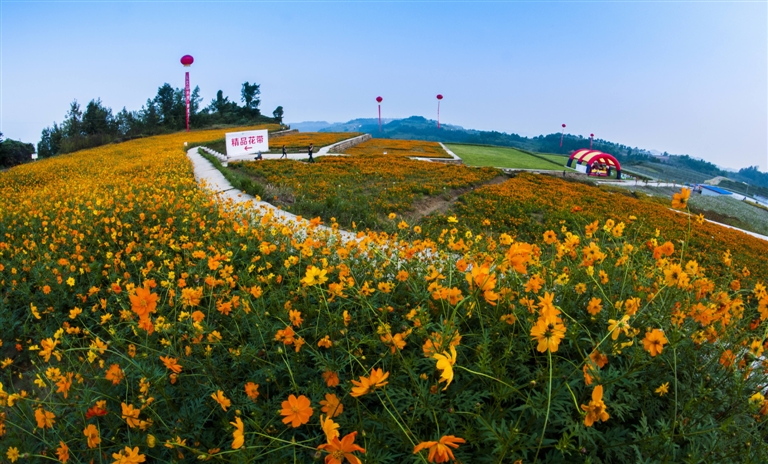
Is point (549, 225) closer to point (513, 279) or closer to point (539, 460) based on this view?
point (513, 279)

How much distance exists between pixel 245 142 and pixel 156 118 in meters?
24.3

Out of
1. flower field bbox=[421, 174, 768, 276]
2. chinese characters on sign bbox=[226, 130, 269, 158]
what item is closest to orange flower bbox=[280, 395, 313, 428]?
flower field bbox=[421, 174, 768, 276]

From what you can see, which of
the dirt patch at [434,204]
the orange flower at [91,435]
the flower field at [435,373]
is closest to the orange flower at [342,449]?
the flower field at [435,373]

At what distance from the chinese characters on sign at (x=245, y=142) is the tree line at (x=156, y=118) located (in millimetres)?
17627

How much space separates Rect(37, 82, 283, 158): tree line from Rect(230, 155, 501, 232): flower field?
23.1 metres

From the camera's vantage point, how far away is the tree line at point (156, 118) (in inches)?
1288

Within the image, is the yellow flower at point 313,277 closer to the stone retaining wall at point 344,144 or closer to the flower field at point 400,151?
the flower field at point 400,151

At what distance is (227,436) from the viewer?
1.63m

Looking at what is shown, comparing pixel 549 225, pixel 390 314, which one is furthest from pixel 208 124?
pixel 390 314

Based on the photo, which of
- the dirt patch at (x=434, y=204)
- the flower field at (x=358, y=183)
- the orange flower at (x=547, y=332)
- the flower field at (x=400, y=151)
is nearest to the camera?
the orange flower at (x=547, y=332)

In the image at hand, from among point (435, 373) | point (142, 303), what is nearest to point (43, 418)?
point (142, 303)

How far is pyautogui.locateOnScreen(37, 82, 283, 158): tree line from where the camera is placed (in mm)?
32706

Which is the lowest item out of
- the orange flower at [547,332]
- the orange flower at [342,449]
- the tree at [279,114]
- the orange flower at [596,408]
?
the orange flower at [342,449]

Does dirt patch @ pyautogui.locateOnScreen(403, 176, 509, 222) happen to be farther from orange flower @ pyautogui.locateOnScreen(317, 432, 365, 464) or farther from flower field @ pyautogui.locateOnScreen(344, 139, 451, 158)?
flower field @ pyautogui.locateOnScreen(344, 139, 451, 158)
